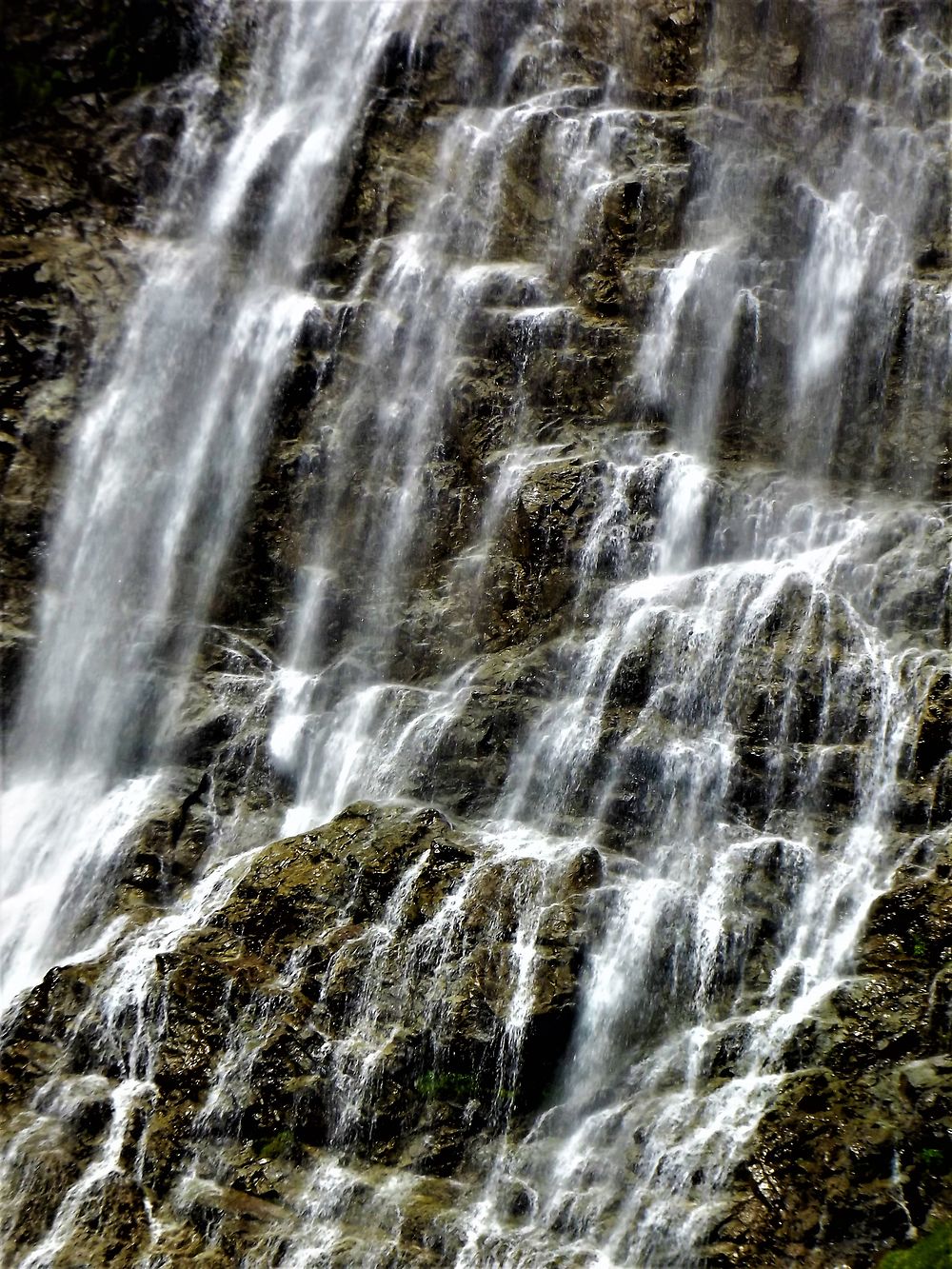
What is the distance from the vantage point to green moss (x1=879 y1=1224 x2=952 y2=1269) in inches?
391

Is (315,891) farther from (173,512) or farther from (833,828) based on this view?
(173,512)

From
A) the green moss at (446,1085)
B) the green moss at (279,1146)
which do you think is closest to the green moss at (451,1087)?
the green moss at (446,1085)

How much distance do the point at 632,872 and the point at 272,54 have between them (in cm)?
2099

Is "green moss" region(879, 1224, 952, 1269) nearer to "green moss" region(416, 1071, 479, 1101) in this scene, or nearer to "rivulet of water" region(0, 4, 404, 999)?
"green moss" region(416, 1071, 479, 1101)

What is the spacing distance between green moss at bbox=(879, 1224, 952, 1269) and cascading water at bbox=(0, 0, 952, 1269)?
1.05 ft

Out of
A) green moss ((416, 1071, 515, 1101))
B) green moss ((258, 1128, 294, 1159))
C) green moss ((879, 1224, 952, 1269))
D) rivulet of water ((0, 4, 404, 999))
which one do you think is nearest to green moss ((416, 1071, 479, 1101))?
green moss ((416, 1071, 515, 1101))

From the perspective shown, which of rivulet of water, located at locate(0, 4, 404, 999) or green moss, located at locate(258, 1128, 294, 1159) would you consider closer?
green moss, located at locate(258, 1128, 294, 1159)

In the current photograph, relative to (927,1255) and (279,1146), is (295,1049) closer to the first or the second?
(279,1146)

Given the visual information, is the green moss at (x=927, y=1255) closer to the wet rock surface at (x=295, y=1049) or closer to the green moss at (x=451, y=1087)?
the wet rock surface at (x=295, y=1049)

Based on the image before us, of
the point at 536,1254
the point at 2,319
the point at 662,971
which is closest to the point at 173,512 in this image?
the point at 2,319

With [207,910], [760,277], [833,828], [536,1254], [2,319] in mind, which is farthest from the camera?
[2,319]

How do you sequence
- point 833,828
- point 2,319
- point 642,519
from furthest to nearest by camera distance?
point 2,319, point 642,519, point 833,828

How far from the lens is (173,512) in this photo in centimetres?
2241

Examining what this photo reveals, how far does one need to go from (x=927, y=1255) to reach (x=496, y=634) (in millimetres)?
10899
